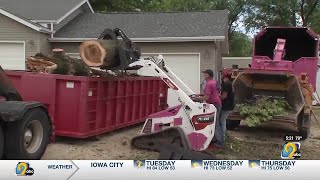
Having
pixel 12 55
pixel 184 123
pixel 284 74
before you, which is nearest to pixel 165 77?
pixel 184 123

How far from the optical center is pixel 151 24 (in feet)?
65.7

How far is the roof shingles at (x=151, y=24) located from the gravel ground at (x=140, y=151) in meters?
7.09

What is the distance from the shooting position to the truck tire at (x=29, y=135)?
700 centimetres

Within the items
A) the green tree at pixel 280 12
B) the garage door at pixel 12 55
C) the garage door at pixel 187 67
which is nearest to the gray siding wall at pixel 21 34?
the garage door at pixel 12 55

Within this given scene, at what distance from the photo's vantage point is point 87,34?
19375 mm

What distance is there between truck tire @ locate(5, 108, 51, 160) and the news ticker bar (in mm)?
2433

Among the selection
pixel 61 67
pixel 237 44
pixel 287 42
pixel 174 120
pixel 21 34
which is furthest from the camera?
pixel 237 44

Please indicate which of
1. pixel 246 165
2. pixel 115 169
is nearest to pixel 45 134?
pixel 115 169

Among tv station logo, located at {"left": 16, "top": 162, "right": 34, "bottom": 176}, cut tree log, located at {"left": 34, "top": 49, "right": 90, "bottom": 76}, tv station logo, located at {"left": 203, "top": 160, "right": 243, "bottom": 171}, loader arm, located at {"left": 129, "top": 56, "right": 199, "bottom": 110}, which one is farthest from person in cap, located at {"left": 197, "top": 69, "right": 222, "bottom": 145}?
tv station logo, located at {"left": 16, "top": 162, "right": 34, "bottom": 176}

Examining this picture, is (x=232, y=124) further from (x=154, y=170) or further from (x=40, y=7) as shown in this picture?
(x=40, y=7)

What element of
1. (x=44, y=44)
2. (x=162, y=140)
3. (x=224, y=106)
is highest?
(x=44, y=44)

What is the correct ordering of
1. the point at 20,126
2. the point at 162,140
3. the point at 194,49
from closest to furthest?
the point at 20,126 < the point at 162,140 < the point at 194,49

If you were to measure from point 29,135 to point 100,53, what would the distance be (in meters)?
2.10

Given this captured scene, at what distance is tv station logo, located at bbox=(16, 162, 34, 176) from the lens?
4.59m
